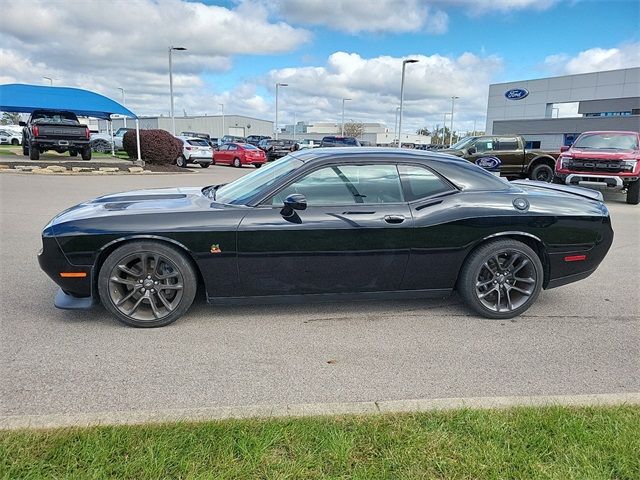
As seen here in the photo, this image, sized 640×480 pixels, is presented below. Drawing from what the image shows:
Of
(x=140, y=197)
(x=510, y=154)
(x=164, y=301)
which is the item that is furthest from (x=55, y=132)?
(x=164, y=301)

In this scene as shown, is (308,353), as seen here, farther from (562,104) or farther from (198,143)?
(562,104)

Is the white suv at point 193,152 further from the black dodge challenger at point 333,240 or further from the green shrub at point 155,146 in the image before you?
the black dodge challenger at point 333,240

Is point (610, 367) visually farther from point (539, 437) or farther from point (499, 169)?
point (499, 169)

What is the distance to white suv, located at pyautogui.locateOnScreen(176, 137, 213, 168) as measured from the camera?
2266 cm

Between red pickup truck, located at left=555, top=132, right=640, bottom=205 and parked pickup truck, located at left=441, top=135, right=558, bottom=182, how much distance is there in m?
2.45

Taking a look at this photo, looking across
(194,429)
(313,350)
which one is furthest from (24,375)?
(313,350)

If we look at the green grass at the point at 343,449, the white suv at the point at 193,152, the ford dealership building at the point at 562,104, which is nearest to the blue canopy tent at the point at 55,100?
the white suv at the point at 193,152

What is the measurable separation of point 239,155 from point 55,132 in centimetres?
935

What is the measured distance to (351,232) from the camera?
12.6 feet

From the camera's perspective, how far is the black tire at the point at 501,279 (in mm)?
4121

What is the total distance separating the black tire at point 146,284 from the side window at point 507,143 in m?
14.4

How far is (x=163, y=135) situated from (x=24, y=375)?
1990 centimetres

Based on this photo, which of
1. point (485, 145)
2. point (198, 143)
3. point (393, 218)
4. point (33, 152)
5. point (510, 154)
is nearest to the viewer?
point (393, 218)

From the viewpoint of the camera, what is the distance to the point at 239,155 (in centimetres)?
2564
